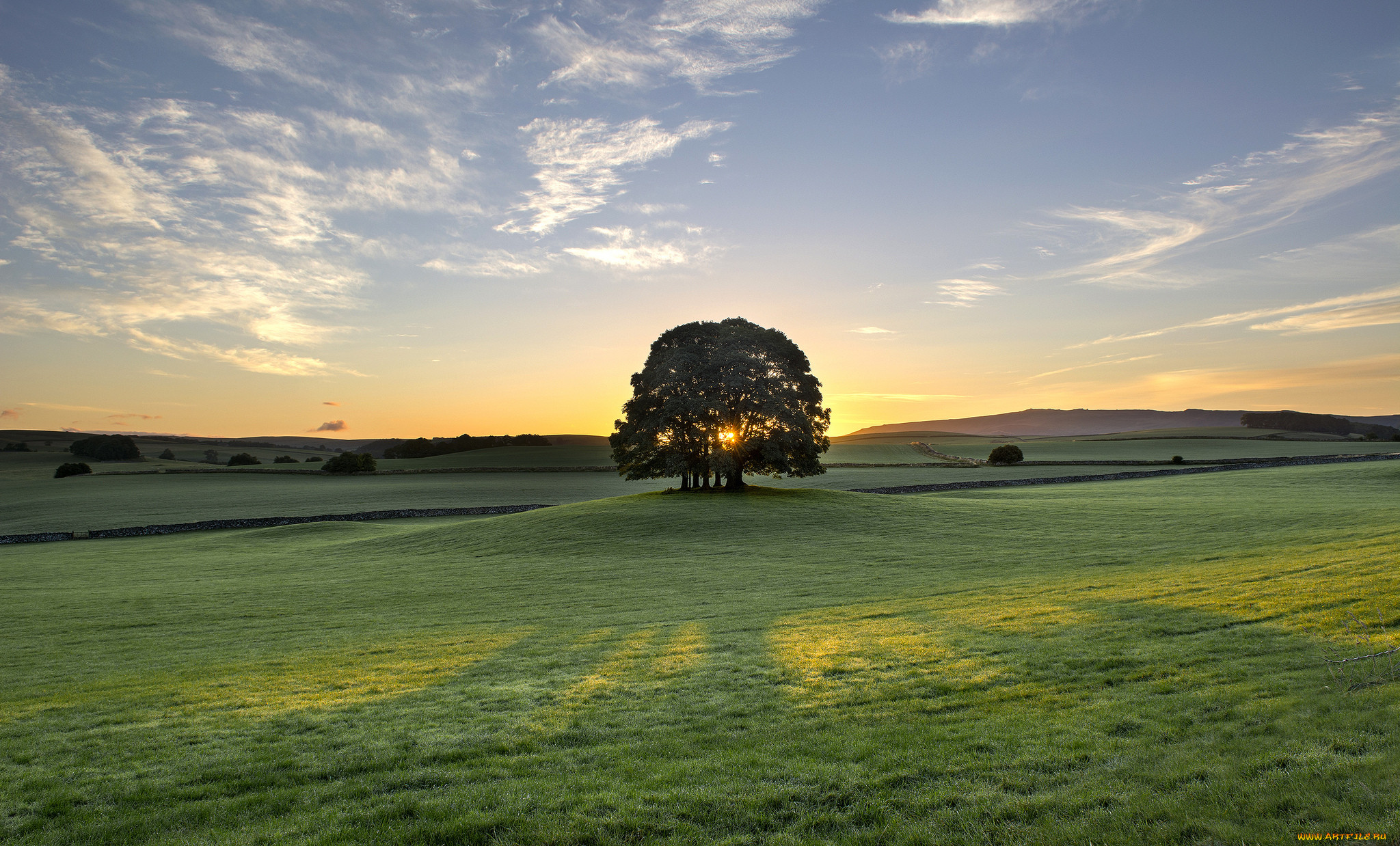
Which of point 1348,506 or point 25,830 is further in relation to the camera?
point 1348,506

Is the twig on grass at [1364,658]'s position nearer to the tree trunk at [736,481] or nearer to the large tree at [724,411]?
the large tree at [724,411]

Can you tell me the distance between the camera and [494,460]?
4200 inches

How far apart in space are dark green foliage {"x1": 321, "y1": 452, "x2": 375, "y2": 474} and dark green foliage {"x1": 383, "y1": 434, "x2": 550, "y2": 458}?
3033 cm

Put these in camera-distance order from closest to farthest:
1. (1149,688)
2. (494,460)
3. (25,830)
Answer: (25,830), (1149,688), (494,460)

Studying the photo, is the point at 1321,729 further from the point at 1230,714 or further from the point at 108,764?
the point at 108,764

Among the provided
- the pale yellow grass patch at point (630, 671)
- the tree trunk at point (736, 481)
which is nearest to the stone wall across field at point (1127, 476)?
the tree trunk at point (736, 481)

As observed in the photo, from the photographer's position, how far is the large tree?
44.9m

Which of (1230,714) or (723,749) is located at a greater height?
(1230,714)

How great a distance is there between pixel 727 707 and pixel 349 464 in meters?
93.1

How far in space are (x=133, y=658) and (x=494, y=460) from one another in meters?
94.3

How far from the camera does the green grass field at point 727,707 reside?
615 cm

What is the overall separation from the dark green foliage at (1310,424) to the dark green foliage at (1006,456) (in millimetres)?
96912

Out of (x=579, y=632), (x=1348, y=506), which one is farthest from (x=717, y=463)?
(x=1348, y=506)

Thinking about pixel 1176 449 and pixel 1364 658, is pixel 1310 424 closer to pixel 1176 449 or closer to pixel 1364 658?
pixel 1176 449
